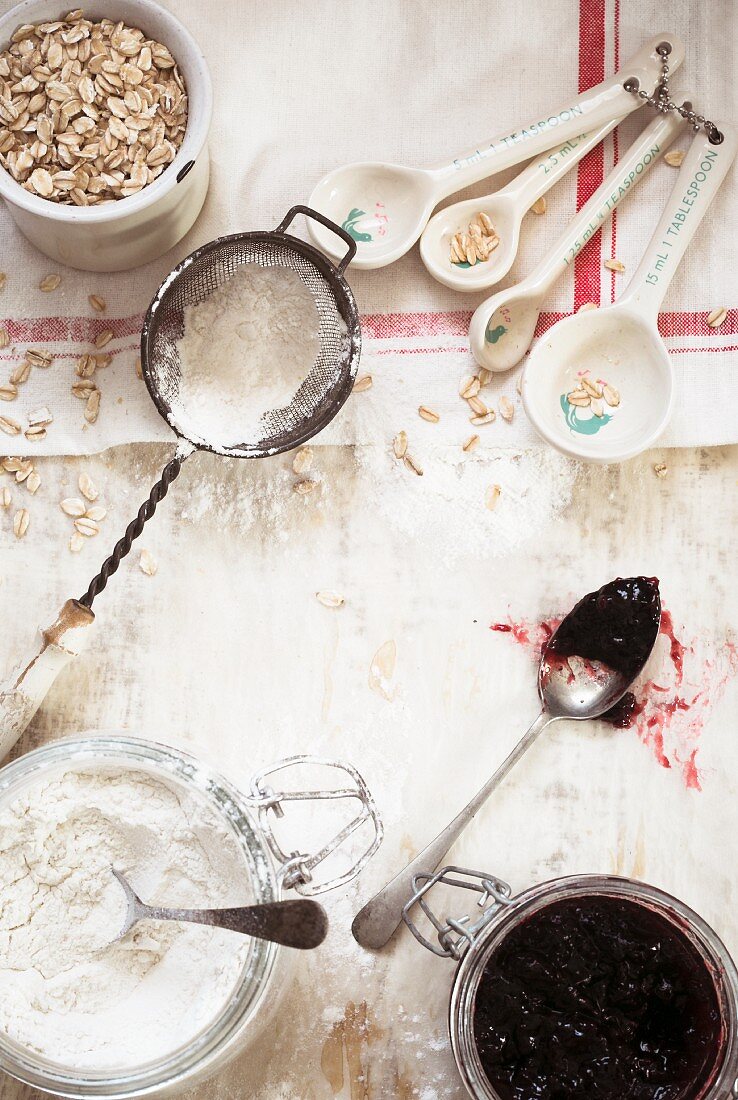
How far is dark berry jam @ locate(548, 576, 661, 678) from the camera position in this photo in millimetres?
1188

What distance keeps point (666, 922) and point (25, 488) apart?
2.75ft

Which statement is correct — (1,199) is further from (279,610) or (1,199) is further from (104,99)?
(279,610)

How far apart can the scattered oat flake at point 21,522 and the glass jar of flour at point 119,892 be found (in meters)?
0.30

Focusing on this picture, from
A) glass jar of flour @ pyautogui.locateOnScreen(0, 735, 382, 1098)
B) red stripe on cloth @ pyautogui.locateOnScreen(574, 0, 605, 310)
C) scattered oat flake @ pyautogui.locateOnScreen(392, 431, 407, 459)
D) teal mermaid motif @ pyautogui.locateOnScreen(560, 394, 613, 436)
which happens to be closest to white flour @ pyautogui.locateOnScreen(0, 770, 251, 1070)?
glass jar of flour @ pyautogui.locateOnScreen(0, 735, 382, 1098)

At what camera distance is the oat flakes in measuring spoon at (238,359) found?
45.6 inches

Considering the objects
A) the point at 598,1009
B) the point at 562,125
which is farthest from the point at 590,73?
the point at 598,1009

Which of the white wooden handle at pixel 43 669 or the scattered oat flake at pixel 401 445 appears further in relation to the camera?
the scattered oat flake at pixel 401 445

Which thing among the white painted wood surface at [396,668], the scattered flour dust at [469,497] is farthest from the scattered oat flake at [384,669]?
the scattered flour dust at [469,497]

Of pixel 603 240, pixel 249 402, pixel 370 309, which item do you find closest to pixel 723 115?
pixel 603 240

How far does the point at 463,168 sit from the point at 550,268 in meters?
0.15

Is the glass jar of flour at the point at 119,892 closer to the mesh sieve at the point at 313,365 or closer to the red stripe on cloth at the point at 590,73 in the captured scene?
the mesh sieve at the point at 313,365

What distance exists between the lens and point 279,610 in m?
1.24

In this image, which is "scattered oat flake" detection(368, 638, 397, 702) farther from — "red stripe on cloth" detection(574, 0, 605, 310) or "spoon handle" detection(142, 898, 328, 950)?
"red stripe on cloth" detection(574, 0, 605, 310)

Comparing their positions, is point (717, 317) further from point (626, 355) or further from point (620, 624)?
point (620, 624)
